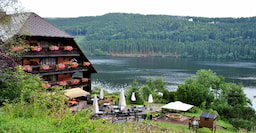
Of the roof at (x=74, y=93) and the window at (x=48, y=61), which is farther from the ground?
the window at (x=48, y=61)

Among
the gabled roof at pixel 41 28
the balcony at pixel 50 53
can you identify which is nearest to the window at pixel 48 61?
the balcony at pixel 50 53

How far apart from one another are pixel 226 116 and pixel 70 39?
67.1 ft

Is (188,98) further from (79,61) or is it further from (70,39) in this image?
(70,39)

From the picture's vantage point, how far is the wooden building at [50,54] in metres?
21.9

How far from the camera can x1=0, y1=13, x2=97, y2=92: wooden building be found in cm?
2191

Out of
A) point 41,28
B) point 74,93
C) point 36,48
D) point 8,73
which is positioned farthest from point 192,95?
point 8,73

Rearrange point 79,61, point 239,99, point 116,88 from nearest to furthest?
1. point 79,61
2. point 239,99
3. point 116,88

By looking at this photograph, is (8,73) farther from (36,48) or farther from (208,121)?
(208,121)

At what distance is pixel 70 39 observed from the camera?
82.2ft

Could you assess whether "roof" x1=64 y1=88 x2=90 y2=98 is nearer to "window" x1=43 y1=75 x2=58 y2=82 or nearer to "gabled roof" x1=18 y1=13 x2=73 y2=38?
"window" x1=43 y1=75 x2=58 y2=82

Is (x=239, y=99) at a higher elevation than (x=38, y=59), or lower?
lower

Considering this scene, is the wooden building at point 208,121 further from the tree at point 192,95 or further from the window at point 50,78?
the window at point 50,78

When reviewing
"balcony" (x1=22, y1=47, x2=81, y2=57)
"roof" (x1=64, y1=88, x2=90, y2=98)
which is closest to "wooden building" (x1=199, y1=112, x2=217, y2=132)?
"roof" (x1=64, y1=88, x2=90, y2=98)

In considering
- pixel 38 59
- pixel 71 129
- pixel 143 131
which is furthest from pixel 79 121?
pixel 38 59
